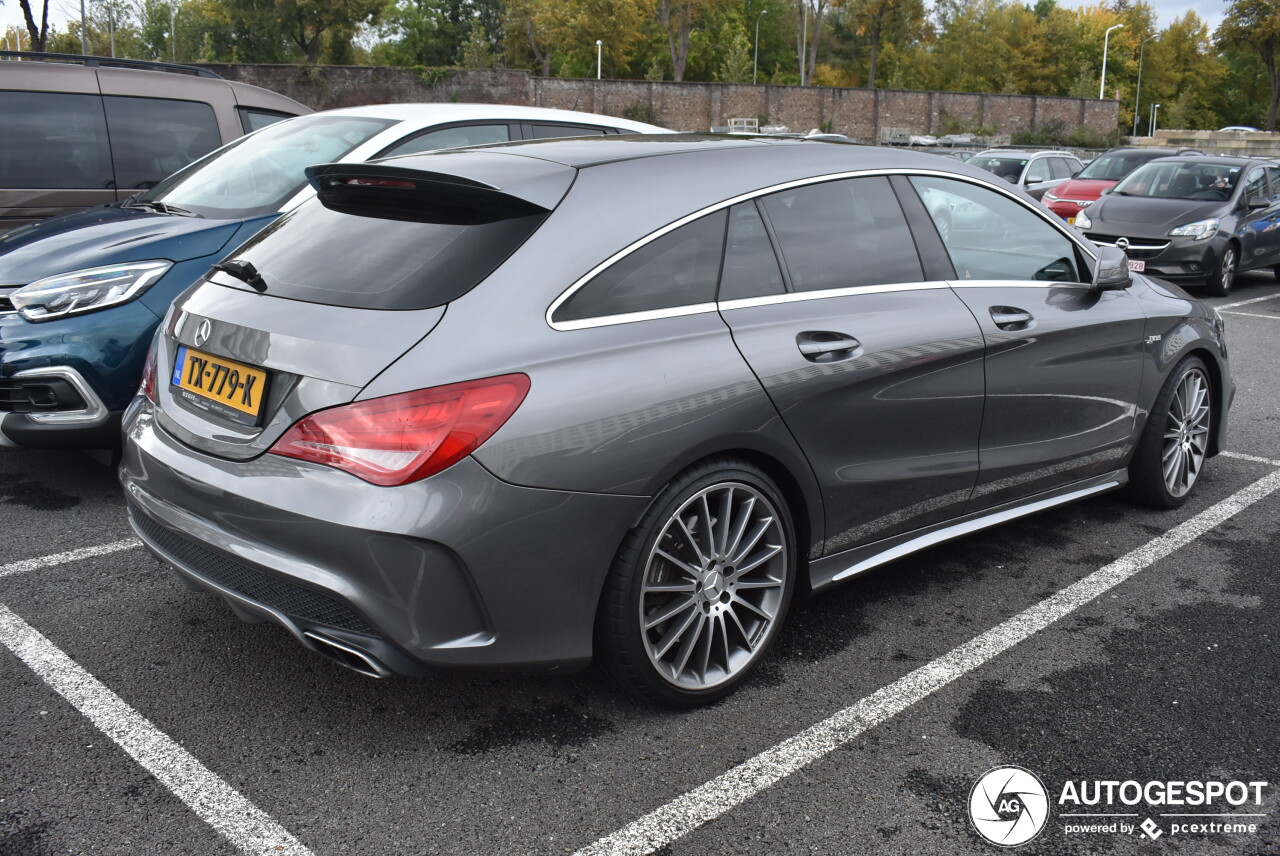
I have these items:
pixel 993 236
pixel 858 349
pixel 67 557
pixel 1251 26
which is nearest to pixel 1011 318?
pixel 993 236

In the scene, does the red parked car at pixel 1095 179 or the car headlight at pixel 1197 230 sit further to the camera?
the red parked car at pixel 1095 179

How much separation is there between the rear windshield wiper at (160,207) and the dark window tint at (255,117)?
142 cm

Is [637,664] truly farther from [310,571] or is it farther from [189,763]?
[189,763]

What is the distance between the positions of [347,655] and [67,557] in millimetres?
2092

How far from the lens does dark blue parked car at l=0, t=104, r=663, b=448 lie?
4.36 m

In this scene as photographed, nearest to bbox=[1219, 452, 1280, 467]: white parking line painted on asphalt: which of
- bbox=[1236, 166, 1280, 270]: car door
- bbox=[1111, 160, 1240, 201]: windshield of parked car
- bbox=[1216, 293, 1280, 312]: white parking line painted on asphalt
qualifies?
bbox=[1216, 293, 1280, 312]: white parking line painted on asphalt

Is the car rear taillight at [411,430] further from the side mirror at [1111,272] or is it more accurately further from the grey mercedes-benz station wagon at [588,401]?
the side mirror at [1111,272]

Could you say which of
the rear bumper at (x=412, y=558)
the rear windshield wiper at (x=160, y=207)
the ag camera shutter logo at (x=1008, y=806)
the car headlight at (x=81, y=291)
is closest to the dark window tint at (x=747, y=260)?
the rear bumper at (x=412, y=558)

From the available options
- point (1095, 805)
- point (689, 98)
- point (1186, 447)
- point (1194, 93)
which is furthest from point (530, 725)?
point (1194, 93)

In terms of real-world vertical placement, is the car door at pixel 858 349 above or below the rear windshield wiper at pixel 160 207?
below

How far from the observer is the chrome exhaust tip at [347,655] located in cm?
254

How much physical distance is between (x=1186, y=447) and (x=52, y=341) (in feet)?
15.9

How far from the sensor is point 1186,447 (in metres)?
4.82

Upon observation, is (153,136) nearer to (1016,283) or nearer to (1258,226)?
(1016,283)
